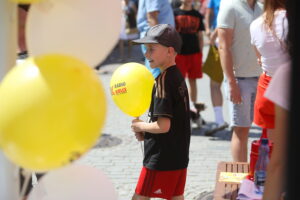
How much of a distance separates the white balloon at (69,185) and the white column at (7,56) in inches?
4.2

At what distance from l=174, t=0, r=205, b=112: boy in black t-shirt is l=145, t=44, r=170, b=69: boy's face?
131 inches

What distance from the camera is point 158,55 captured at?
375 cm

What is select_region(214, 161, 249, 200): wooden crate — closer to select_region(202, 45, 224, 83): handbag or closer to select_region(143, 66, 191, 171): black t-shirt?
select_region(143, 66, 191, 171): black t-shirt

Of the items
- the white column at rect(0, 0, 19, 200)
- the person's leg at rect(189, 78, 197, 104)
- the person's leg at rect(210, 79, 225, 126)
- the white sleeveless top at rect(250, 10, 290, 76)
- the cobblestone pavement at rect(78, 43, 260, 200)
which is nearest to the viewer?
the white column at rect(0, 0, 19, 200)

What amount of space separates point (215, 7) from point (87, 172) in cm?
520

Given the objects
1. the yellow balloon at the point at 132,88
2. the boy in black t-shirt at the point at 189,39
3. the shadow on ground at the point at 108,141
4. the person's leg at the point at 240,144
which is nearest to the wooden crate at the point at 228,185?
the person's leg at the point at 240,144

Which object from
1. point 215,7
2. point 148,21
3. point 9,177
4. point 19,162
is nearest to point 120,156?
point 148,21

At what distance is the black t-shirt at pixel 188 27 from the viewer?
23.6ft

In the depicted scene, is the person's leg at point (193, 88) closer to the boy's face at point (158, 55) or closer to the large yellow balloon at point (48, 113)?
the boy's face at point (158, 55)

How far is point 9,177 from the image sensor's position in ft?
9.16

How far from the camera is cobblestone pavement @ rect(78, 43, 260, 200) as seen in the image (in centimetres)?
539

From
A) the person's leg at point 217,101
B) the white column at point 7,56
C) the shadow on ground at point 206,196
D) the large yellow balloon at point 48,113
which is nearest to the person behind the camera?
the large yellow balloon at point 48,113

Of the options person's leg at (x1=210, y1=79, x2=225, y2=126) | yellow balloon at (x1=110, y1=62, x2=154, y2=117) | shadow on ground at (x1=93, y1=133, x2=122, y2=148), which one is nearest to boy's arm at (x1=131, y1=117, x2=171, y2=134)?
yellow balloon at (x1=110, y1=62, x2=154, y2=117)

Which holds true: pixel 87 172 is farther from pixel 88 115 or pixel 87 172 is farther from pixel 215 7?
pixel 215 7
